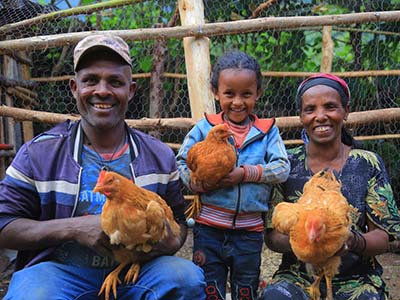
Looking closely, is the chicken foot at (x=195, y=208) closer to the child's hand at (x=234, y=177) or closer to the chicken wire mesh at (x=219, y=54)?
the child's hand at (x=234, y=177)

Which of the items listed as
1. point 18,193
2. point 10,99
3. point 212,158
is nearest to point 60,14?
point 10,99

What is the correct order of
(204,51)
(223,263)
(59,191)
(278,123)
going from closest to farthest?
(59,191) < (223,263) < (204,51) < (278,123)

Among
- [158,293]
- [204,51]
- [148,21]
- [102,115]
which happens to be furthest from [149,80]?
[158,293]

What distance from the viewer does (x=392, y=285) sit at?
468 centimetres

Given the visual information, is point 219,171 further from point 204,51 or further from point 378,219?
point 204,51

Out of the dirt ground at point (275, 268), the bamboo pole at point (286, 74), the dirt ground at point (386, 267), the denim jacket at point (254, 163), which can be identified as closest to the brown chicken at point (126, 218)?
the denim jacket at point (254, 163)

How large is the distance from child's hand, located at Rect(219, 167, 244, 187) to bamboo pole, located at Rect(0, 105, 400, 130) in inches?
54.0

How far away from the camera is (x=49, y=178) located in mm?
2305

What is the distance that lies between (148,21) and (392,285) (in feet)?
13.4

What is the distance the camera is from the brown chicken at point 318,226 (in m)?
2.25

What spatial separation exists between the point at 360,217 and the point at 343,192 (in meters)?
0.15

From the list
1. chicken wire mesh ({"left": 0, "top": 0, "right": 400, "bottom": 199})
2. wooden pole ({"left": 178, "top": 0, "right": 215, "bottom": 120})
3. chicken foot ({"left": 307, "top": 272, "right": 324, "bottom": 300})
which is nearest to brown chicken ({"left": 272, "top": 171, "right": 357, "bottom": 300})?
chicken foot ({"left": 307, "top": 272, "right": 324, "bottom": 300})

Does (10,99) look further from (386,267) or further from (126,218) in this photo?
(386,267)

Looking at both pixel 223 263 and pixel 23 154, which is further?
pixel 223 263
